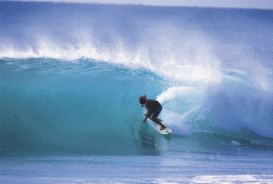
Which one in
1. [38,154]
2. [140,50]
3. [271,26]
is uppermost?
[271,26]

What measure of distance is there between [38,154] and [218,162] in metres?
2.48

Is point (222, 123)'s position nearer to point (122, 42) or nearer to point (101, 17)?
point (122, 42)

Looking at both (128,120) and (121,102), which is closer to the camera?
(128,120)

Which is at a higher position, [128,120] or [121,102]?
[121,102]

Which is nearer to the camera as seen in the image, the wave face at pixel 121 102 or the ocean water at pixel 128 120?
the ocean water at pixel 128 120

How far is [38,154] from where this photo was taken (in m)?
3.90

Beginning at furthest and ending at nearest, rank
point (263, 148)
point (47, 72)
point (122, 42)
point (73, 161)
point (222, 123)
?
point (122, 42) → point (47, 72) → point (222, 123) → point (263, 148) → point (73, 161)

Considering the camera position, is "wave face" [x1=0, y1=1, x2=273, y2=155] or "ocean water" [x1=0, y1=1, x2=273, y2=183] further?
"wave face" [x1=0, y1=1, x2=273, y2=155]

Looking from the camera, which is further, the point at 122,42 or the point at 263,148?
the point at 122,42

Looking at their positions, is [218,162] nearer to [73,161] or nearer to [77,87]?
[73,161]

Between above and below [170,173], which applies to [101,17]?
above

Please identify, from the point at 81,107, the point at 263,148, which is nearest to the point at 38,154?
the point at 81,107

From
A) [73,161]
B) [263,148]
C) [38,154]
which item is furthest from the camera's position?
[263,148]

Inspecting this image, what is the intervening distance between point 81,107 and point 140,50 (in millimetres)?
8050
